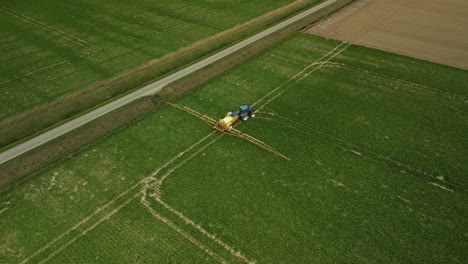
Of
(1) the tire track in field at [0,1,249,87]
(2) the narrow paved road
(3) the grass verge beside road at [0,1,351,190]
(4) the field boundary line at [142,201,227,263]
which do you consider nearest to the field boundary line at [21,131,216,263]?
(4) the field boundary line at [142,201,227,263]

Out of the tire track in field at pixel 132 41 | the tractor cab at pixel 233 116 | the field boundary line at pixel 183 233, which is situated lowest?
the field boundary line at pixel 183 233

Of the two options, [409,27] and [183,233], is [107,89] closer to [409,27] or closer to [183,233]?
[183,233]

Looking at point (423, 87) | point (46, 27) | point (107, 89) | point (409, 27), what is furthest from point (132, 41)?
point (409, 27)

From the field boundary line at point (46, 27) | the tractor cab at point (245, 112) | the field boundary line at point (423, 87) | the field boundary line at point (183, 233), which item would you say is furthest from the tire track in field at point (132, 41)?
the field boundary line at point (183, 233)

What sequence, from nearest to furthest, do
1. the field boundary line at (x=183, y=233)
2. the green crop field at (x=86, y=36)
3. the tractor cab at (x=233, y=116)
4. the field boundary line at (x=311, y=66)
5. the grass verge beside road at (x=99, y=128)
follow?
the field boundary line at (x=183, y=233) < the grass verge beside road at (x=99, y=128) < the tractor cab at (x=233, y=116) < the field boundary line at (x=311, y=66) < the green crop field at (x=86, y=36)

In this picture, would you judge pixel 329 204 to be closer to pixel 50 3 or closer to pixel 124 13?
pixel 124 13

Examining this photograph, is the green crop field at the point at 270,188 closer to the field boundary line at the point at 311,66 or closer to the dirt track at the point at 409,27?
the field boundary line at the point at 311,66
